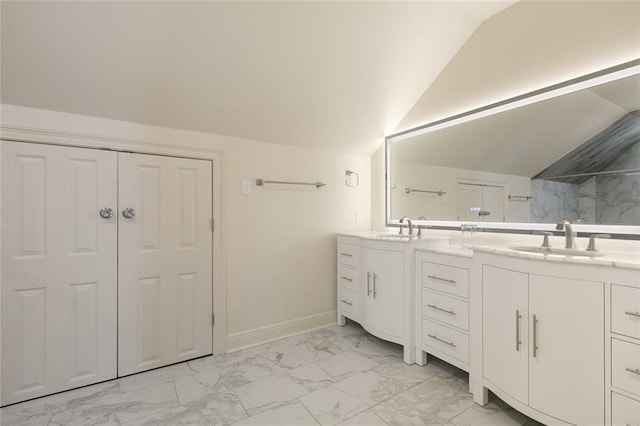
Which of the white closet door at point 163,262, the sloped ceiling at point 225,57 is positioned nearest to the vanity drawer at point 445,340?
the white closet door at point 163,262

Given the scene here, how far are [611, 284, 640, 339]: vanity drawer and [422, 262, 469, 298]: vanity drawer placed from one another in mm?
702

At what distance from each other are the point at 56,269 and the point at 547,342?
270 cm

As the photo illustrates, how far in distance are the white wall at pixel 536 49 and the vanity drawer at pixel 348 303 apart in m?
1.83

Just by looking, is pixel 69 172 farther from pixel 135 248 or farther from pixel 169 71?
pixel 169 71

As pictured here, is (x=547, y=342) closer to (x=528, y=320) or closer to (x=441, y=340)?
(x=528, y=320)

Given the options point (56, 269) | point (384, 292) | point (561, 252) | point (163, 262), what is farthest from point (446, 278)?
point (56, 269)

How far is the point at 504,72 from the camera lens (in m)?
1.99

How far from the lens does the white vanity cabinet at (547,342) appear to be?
4.11 feet

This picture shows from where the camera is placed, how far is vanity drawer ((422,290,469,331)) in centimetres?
187

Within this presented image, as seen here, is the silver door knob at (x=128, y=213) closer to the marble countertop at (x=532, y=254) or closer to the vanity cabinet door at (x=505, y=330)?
the marble countertop at (x=532, y=254)

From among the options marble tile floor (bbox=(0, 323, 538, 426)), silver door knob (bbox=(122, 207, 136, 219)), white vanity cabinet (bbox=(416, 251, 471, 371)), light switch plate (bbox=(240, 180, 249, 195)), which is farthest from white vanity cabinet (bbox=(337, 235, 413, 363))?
silver door knob (bbox=(122, 207, 136, 219))

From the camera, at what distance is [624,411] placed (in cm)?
118

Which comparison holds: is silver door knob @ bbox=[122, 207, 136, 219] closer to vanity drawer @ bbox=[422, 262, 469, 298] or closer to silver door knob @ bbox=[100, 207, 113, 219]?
silver door knob @ bbox=[100, 207, 113, 219]

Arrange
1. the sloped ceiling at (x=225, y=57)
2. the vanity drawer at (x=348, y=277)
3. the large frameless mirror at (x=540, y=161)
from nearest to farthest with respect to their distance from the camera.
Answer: the sloped ceiling at (x=225, y=57), the large frameless mirror at (x=540, y=161), the vanity drawer at (x=348, y=277)
